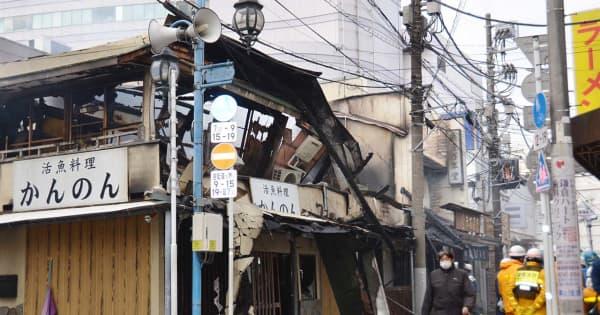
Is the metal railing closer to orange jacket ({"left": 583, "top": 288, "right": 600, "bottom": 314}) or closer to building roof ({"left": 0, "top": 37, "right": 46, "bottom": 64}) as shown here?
building roof ({"left": 0, "top": 37, "right": 46, "bottom": 64})

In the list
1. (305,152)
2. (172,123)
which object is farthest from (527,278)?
(305,152)

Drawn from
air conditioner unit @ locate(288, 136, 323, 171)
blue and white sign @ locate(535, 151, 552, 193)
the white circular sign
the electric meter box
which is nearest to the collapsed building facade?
air conditioner unit @ locate(288, 136, 323, 171)

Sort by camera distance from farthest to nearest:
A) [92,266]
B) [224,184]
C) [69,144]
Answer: [69,144] < [92,266] < [224,184]

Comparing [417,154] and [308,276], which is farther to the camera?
[417,154]

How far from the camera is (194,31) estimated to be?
1091cm

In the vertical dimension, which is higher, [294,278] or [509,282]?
[509,282]

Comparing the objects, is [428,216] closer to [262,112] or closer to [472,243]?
[472,243]

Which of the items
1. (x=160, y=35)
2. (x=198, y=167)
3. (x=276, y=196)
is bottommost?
(x=276, y=196)

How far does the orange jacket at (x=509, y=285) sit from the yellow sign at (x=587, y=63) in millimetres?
4582

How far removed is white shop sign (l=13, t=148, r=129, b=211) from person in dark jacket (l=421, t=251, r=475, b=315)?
5.57 metres

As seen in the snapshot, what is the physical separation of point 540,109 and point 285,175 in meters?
8.56

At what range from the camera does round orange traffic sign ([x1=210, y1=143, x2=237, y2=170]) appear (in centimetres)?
1073

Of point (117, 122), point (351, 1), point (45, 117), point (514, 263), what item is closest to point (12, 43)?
point (45, 117)

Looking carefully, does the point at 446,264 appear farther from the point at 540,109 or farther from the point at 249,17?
the point at 249,17
